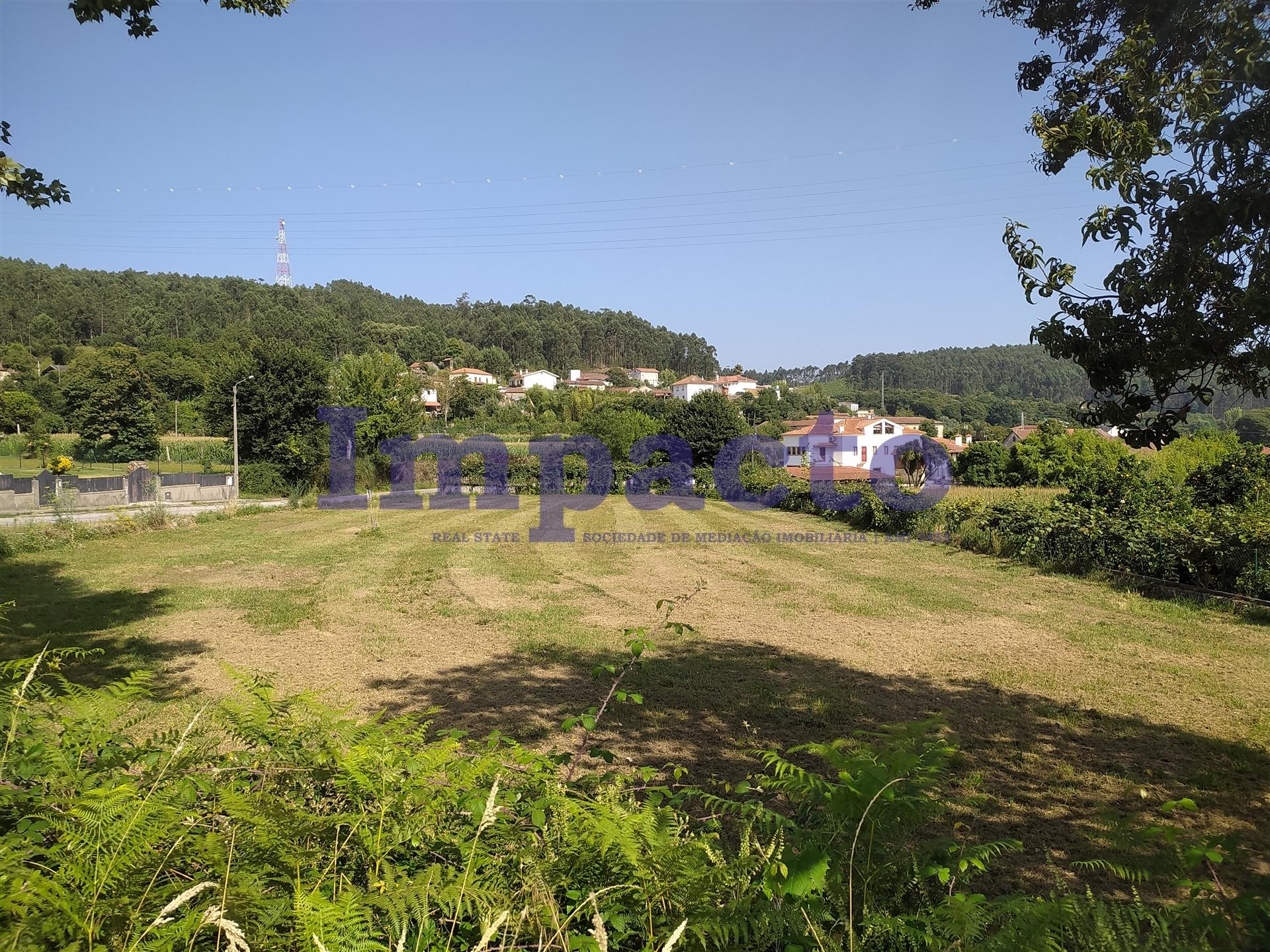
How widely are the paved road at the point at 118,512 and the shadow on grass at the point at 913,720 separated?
1723 centimetres

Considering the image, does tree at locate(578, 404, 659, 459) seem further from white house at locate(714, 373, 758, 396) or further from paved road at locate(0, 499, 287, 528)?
white house at locate(714, 373, 758, 396)

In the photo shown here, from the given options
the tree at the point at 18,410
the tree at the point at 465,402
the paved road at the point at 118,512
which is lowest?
the paved road at the point at 118,512

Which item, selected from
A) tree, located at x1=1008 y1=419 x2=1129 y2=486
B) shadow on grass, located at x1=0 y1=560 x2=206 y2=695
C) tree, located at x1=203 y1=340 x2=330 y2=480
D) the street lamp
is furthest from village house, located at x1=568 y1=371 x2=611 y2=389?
shadow on grass, located at x1=0 y1=560 x2=206 y2=695

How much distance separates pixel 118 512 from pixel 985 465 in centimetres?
3841

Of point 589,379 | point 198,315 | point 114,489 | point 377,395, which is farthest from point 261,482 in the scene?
point 589,379

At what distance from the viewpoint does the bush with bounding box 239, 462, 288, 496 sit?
2966cm

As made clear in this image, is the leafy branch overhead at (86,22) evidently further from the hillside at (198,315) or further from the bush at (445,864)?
the hillside at (198,315)

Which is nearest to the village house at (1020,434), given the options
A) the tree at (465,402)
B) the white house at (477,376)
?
the tree at (465,402)

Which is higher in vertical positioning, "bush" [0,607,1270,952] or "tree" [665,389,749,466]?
"tree" [665,389,749,466]

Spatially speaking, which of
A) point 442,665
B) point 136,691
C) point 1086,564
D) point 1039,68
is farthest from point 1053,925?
point 1086,564

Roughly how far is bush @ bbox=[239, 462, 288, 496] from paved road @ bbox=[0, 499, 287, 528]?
1.27m

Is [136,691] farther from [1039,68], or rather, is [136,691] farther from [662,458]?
[662,458]

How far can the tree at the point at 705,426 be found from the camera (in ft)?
116

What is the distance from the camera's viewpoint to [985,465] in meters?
38.0
